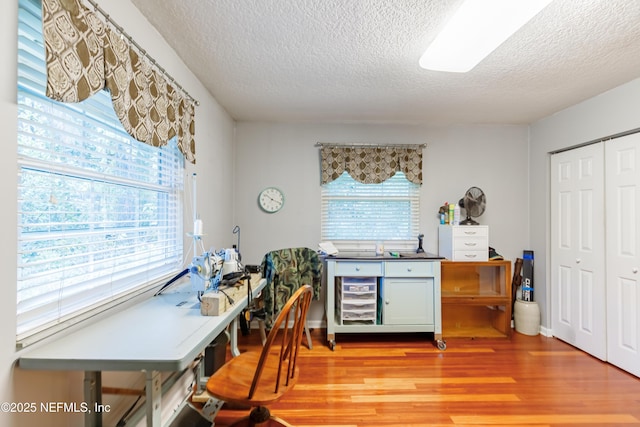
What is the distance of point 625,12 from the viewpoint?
1.55 m

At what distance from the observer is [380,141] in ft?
11.4

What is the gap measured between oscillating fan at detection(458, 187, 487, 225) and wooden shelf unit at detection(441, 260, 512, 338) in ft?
1.91

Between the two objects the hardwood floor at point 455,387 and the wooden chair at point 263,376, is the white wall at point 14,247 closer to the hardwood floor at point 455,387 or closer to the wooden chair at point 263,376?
the wooden chair at point 263,376

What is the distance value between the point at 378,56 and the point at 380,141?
1528 millimetres

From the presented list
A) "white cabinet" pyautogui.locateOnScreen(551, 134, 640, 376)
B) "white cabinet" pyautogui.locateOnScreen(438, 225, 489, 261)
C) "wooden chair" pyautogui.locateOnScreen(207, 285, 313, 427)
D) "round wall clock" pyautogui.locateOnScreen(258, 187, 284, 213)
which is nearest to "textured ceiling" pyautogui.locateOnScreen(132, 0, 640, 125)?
"white cabinet" pyautogui.locateOnScreen(551, 134, 640, 376)

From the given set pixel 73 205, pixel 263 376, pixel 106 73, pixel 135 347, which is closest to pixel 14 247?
pixel 73 205

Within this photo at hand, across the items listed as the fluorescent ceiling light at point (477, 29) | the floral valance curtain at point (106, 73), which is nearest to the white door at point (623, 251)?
the fluorescent ceiling light at point (477, 29)

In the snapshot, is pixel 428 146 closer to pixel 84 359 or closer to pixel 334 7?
pixel 334 7

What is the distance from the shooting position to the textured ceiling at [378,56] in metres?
1.56

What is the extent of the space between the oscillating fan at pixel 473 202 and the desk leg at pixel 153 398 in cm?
320

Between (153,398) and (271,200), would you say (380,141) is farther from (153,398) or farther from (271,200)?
(153,398)

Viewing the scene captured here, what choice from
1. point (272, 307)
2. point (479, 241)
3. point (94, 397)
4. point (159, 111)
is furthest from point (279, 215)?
point (94, 397)

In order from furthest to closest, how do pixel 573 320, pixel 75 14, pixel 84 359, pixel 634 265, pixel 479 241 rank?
1. pixel 479 241
2. pixel 573 320
3. pixel 634 265
4. pixel 75 14
5. pixel 84 359

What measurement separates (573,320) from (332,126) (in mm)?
3184
